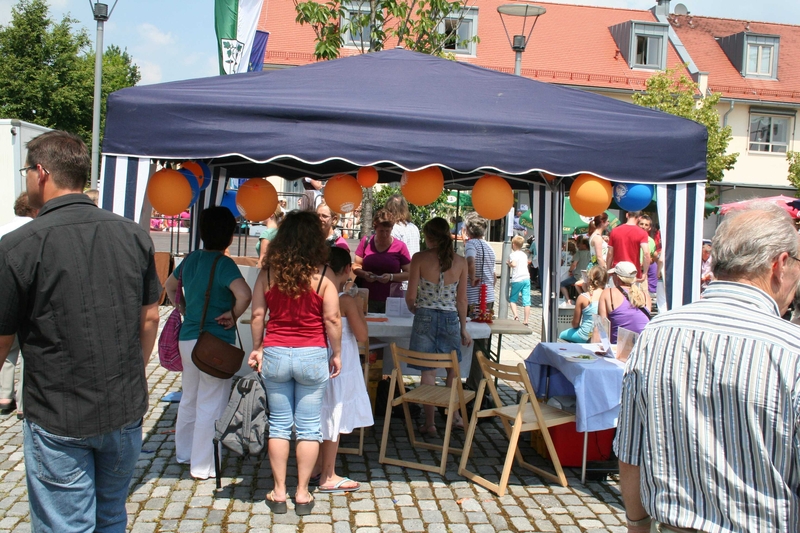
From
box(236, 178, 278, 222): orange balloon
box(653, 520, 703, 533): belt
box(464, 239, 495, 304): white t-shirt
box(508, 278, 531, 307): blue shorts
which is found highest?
box(236, 178, 278, 222): orange balloon

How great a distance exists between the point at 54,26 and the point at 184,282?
2737cm

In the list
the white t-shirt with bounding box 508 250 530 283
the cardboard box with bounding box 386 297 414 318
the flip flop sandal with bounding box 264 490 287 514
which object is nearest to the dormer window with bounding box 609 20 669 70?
the white t-shirt with bounding box 508 250 530 283

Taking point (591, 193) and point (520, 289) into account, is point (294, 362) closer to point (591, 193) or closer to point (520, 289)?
point (591, 193)

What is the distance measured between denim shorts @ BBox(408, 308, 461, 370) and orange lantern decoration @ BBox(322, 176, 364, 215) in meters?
0.94

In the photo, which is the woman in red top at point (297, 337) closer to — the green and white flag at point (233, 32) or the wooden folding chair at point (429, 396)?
the wooden folding chair at point (429, 396)

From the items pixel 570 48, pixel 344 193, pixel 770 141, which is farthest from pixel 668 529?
pixel 770 141

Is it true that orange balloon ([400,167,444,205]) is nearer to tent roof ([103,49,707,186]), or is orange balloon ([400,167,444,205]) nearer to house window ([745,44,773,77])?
tent roof ([103,49,707,186])

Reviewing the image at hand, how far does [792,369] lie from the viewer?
1522 millimetres

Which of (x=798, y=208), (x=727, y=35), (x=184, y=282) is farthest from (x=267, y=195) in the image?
(x=727, y=35)

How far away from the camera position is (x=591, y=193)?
4.30m

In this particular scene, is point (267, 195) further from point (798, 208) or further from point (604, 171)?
point (798, 208)

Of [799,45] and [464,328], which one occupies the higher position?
[799,45]

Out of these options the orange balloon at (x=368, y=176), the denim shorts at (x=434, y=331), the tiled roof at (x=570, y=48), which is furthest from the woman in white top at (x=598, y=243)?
the tiled roof at (x=570, y=48)

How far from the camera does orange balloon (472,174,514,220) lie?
15.0 ft
